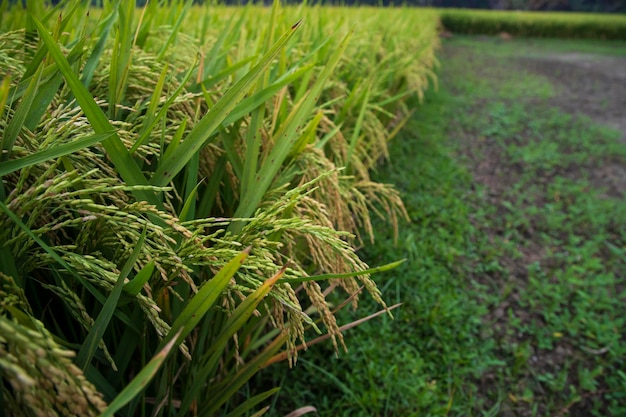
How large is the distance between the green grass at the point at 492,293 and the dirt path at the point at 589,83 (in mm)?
1207

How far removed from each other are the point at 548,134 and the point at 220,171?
4185 millimetres

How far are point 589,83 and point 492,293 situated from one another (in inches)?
238

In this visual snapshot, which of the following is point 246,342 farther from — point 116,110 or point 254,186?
point 116,110

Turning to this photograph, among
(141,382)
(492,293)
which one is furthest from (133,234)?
(492,293)

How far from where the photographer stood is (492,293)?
218 centimetres

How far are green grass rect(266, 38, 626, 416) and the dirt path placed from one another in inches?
47.5

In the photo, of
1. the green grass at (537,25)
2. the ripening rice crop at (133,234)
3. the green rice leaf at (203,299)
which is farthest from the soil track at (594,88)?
the green grass at (537,25)

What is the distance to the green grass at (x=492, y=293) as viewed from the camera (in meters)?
1.56

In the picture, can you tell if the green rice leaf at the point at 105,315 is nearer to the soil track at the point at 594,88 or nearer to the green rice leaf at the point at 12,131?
the green rice leaf at the point at 12,131

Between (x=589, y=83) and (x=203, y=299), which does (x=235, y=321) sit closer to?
(x=203, y=299)

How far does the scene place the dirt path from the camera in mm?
5207

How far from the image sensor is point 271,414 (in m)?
1.30

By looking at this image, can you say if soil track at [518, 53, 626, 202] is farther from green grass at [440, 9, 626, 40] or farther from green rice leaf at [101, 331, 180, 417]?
green grass at [440, 9, 626, 40]

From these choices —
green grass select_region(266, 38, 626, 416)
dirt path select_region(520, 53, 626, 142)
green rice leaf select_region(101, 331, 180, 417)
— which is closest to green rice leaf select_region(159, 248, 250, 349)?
green rice leaf select_region(101, 331, 180, 417)
